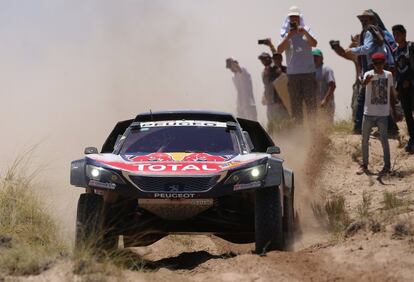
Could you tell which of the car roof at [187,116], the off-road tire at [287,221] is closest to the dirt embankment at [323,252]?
the off-road tire at [287,221]

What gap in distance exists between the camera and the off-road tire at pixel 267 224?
8.42m

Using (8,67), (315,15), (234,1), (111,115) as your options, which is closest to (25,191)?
(111,115)

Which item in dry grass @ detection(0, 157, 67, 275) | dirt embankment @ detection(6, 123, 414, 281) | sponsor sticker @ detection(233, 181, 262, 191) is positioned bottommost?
dirt embankment @ detection(6, 123, 414, 281)

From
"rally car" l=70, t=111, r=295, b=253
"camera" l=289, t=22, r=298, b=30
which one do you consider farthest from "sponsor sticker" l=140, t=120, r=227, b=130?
"camera" l=289, t=22, r=298, b=30

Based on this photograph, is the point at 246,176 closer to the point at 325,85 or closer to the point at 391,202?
the point at 391,202

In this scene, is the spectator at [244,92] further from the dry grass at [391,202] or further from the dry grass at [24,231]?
the dry grass at [391,202]

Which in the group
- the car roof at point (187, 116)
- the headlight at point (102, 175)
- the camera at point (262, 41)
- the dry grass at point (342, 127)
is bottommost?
the dry grass at point (342, 127)

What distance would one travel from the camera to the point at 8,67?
38.6 metres

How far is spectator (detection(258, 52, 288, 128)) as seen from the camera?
1625 cm

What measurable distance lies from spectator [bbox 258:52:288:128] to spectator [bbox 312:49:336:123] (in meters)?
0.73

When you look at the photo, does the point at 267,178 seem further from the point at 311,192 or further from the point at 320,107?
the point at 320,107

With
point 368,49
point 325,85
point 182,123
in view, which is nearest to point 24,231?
point 182,123

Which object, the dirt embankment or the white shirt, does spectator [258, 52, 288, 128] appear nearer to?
the dirt embankment

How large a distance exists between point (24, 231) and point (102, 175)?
3.90 feet
